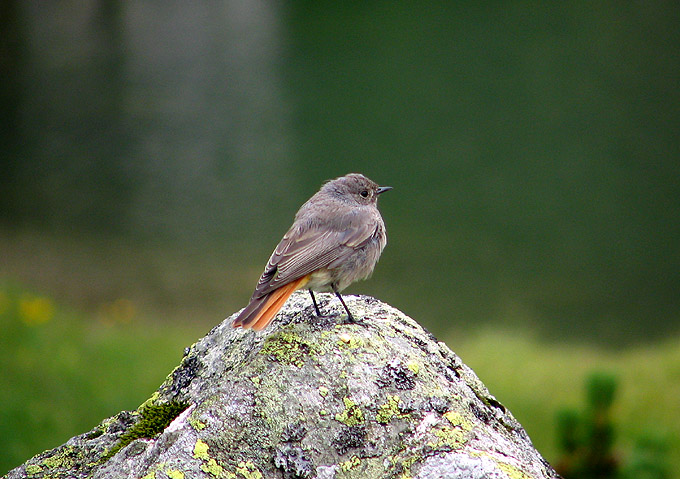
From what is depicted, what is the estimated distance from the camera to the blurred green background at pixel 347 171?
8414mm

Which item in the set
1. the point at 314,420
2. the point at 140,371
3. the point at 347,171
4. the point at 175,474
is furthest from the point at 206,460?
the point at 347,171

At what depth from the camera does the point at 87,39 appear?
11977 millimetres

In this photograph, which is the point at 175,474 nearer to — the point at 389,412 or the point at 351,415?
the point at 351,415

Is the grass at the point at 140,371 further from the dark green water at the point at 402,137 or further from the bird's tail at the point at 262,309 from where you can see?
the bird's tail at the point at 262,309

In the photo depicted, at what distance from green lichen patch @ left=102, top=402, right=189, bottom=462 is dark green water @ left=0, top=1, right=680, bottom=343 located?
18.0 feet

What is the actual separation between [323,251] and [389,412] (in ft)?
4.40

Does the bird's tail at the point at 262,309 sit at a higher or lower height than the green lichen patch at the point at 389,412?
higher

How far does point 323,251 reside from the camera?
3877mm

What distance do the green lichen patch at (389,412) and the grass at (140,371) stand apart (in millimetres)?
4848

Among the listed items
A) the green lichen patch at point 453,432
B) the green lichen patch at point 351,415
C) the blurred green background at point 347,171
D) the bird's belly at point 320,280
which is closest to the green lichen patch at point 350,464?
the green lichen patch at point 351,415

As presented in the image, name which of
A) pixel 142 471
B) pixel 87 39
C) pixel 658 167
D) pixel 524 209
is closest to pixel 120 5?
pixel 87 39

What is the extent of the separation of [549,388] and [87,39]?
369 inches

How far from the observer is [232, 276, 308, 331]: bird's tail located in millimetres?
3096

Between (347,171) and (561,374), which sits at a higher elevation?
(347,171)
